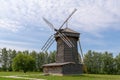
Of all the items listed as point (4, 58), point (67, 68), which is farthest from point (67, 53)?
point (4, 58)

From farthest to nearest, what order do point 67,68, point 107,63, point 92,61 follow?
point 92,61 < point 107,63 < point 67,68

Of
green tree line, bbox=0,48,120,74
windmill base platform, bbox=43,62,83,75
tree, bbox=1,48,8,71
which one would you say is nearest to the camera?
windmill base platform, bbox=43,62,83,75

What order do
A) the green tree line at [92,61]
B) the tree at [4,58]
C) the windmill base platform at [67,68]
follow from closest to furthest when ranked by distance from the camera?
the windmill base platform at [67,68]
the green tree line at [92,61]
the tree at [4,58]

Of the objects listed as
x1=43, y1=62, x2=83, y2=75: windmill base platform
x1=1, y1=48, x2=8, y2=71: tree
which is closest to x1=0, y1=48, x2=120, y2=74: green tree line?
x1=1, y1=48, x2=8, y2=71: tree

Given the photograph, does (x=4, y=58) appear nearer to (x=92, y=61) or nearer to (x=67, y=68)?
(x=92, y=61)

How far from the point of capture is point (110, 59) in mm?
81375

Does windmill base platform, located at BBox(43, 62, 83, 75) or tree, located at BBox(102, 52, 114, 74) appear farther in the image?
tree, located at BBox(102, 52, 114, 74)

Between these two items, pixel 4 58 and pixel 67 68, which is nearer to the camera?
pixel 67 68

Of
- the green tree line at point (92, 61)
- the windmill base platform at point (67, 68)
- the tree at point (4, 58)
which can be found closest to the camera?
the windmill base platform at point (67, 68)

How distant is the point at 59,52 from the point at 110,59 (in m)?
40.6

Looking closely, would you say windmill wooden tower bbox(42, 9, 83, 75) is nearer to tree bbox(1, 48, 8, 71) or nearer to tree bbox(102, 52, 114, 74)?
tree bbox(102, 52, 114, 74)

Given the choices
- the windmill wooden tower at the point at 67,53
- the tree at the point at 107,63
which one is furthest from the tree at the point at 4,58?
the windmill wooden tower at the point at 67,53

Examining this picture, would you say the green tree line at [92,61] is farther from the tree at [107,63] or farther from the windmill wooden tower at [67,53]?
the windmill wooden tower at [67,53]

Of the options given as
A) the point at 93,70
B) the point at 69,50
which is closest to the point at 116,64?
the point at 93,70
